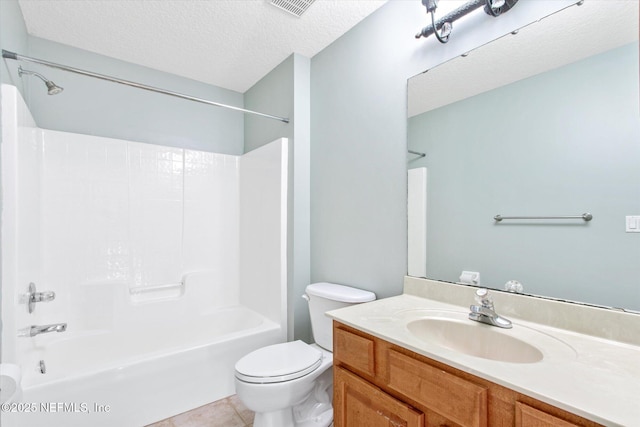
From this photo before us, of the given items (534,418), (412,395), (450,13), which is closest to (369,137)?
(450,13)

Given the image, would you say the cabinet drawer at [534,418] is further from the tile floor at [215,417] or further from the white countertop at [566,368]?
the tile floor at [215,417]

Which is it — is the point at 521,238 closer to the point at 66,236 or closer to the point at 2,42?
the point at 2,42

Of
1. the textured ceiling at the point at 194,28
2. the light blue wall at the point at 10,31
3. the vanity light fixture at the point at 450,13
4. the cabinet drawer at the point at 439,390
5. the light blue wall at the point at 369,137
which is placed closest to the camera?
the cabinet drawer at the point at 439,390

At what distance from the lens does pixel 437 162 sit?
1467mm

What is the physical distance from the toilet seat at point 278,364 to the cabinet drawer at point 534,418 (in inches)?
41.2

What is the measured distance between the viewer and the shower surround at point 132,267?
1.52m

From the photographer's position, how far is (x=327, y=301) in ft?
5.84

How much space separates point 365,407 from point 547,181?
3.54 feet

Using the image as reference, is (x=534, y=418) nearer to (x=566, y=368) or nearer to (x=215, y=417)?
(x=566, y=368)

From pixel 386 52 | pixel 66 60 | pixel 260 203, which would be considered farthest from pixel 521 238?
pixel 66 60

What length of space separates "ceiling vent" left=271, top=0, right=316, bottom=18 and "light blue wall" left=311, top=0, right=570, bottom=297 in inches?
13.5

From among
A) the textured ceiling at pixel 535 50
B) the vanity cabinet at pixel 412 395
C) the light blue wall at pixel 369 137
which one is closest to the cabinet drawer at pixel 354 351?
the vanity cabinet at pixel 412 395

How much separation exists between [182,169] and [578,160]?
8.60 ft

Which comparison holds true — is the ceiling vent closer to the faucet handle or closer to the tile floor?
the faucet handle
